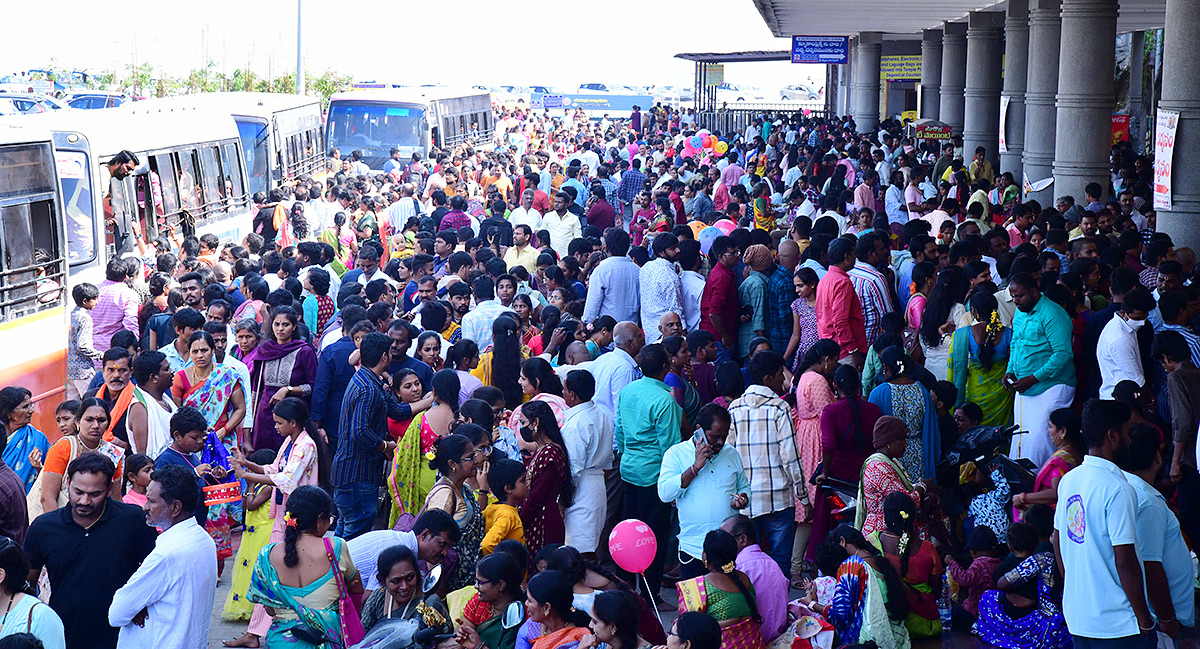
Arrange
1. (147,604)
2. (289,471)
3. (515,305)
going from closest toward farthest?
(147,604) → (289,471) → (515,305)

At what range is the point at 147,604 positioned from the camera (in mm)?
5117

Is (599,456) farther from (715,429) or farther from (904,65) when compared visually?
(904,65)

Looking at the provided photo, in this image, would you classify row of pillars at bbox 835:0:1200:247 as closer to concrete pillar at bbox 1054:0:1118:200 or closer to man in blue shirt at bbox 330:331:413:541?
concrete pillar at bbox 1054:0:1118:200

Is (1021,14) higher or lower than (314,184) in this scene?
higher

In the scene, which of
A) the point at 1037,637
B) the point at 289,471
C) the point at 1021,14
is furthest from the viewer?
the point at 1021,14

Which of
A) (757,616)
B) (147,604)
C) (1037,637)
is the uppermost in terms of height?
(147,604)

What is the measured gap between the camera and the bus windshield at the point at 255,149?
22672 mm

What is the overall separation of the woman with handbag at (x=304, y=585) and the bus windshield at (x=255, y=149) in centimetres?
1796

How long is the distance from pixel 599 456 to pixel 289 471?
5.69ft

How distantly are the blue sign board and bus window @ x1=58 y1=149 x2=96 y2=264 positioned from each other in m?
25.8

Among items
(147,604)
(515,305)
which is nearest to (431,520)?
(147,604)

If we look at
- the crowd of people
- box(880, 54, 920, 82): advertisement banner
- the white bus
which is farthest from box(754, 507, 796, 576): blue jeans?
box(880, 54, 920, 82): advertisement banner

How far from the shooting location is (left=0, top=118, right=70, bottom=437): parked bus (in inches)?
389

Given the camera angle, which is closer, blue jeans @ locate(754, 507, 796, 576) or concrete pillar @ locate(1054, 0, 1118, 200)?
blue jeans @ locate(754, 507, 796, 576)
